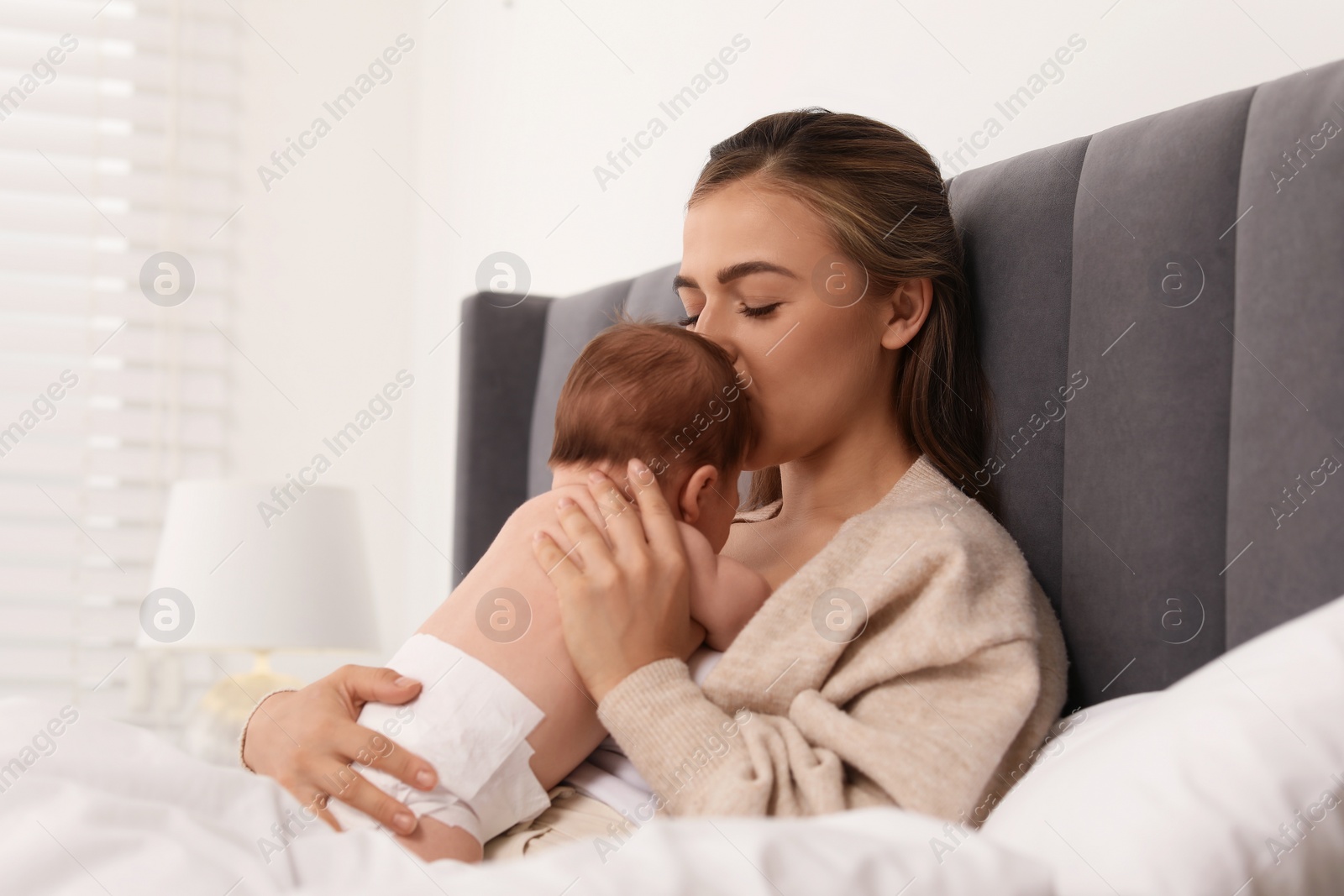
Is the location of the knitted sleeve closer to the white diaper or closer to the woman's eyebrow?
the white diaper

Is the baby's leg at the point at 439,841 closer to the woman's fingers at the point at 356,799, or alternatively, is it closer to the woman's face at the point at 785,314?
the woman's fingers at the point at 356,799

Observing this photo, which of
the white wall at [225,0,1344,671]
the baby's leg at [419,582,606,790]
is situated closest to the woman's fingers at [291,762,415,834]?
the baby's leg at [419,582,606,790]

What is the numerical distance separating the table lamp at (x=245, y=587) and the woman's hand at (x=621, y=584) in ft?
4.37

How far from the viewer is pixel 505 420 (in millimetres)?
2152

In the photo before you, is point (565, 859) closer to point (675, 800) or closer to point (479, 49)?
point (675, 800)

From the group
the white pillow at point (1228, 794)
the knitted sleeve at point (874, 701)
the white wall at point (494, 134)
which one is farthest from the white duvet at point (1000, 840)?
the white wall at point (494, 134)

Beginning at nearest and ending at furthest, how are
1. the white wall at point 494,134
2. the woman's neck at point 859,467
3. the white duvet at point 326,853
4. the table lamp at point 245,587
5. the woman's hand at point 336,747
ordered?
the white duvet at point 326,853 → the woman's hand at point 336,747 → the woman's neck at point 859,467 → the white wall at point 494,134 → the table lamp at point 245,587

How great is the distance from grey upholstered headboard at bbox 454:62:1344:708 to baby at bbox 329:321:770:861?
303 millimetres

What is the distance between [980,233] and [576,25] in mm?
1571

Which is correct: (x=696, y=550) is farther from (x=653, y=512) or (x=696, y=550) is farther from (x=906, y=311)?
(x=906, y=311)

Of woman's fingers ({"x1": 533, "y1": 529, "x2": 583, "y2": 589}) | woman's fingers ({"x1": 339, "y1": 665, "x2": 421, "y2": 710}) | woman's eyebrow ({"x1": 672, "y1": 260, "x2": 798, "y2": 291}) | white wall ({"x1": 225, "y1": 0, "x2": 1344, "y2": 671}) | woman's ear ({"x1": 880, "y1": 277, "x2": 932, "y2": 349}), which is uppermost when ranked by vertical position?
white wall ({"x1": 225, "y1": 0, "x2": 1344, "y2": 671})

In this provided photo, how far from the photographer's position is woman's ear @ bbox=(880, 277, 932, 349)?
1.20 meters

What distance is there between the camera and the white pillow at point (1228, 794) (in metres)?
0.55

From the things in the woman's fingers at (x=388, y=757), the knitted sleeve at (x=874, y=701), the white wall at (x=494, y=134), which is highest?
→ the white wall at (x=494, y=134)
